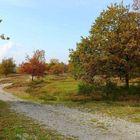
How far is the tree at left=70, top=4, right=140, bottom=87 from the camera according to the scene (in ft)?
146

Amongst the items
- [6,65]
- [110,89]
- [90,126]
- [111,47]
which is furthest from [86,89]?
[6,65]

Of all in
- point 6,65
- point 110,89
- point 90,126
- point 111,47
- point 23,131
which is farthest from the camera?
point 6,65

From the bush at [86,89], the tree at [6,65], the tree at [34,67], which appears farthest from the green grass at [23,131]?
the tree at [6,65]

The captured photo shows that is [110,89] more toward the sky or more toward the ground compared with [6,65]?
more toward the ground

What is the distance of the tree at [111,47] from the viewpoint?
1753 inches

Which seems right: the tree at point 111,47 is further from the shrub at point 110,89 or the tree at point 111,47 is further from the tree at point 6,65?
the tree at point 6,65

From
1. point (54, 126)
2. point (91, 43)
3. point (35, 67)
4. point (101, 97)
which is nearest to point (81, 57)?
point (91, 43)

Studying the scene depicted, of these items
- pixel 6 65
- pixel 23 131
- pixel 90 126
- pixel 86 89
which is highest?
pixel 6 65

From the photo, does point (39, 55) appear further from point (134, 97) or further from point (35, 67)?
point (134, 97)

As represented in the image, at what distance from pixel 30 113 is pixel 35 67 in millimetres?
57412

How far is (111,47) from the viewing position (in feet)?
148

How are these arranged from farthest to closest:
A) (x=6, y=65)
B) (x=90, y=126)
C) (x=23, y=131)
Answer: (x=6, y=65)
(x=90, y=126)
(x=23, y=131)

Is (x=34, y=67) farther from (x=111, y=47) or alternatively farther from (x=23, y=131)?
(x=23, y=131)

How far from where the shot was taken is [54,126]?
2416cm
